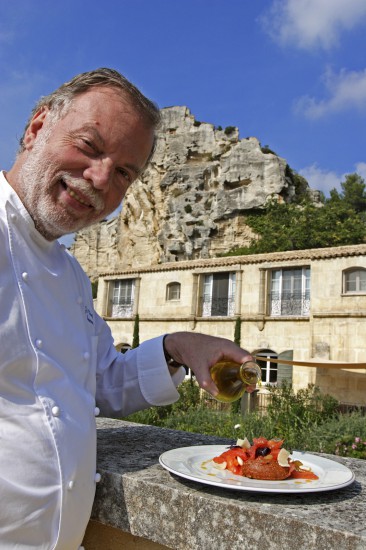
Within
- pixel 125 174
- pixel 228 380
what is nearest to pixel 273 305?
pixel 228 380

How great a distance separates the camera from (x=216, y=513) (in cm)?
132

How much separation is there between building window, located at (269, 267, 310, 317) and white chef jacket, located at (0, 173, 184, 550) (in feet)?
65.4

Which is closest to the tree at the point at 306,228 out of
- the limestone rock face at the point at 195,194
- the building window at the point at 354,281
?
the limestone rock face at the point at 195,194

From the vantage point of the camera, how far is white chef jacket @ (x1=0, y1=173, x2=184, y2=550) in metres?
1.28

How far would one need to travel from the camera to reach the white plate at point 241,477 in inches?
53.4

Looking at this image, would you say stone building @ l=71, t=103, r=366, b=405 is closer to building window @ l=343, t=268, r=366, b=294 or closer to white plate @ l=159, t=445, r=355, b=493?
building window @ l=343, t=268, r=366, b=294

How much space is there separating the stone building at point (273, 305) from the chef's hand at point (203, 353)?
16.8 meters

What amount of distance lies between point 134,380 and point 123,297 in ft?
81.0

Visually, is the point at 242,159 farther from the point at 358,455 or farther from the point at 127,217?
the point at 358,455

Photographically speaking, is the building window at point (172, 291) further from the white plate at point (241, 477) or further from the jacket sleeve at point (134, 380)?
the white plate at point (241, 477)

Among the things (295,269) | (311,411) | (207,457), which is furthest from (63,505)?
(295,269)

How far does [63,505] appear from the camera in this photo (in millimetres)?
1328

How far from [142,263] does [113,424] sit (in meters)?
40.2

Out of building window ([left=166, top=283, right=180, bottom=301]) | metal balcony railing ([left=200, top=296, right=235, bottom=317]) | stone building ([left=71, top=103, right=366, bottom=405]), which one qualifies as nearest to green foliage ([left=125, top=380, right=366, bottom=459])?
stone building ([left=71, top=103, right=366, bottom=405])
